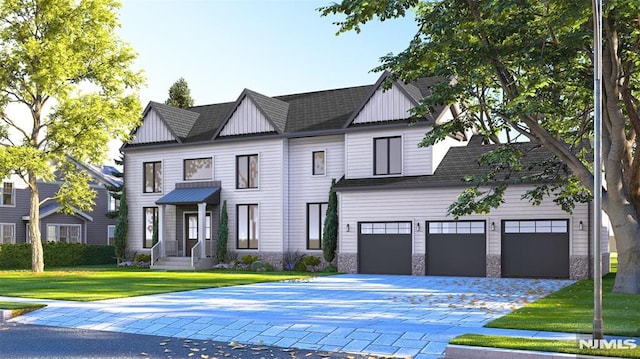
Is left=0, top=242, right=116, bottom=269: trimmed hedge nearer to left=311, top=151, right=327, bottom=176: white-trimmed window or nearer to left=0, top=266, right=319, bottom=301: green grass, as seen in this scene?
left=0, top=266, right=319, bottom=301: green grass

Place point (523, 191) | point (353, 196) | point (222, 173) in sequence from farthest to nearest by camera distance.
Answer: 1. point (222, 173)
2. point (353, 196)
3. point (523, 191)

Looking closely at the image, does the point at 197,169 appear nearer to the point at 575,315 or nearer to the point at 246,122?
the point at 246,122

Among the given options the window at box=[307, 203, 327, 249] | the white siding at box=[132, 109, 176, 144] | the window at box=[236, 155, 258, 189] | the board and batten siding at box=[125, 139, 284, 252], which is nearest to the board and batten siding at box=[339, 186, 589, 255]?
the window at box=[307, 203, 327, 249]

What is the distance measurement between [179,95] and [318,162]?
18.4 m

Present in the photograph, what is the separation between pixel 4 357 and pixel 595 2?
1083cm

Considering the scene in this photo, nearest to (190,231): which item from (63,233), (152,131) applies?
(152,131)

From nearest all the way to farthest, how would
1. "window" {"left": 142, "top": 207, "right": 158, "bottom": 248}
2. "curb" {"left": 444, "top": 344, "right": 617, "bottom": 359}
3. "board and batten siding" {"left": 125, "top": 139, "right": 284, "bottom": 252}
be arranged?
"curb" {"left": 444, "top": 344, "right": 617, "bottom": 359} < "board and batten siding" {"left": 125, "top": 139, "right": 284, "bottom": 252} < "window" {"left": 142, "top": 207, "right": 158, "bottom": 248}

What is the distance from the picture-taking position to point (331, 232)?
30.7m

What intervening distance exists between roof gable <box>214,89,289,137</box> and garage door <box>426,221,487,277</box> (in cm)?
986

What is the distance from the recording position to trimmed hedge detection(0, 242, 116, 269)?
36.0 metres

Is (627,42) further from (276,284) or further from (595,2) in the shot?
(276,284)

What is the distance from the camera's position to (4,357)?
10.2 m

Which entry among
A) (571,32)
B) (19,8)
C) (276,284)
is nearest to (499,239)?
(276,284)

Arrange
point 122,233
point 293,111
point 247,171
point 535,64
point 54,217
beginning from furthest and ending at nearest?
point 54,217
point 122,233
point 293,111
point 247,171
point 535,64
